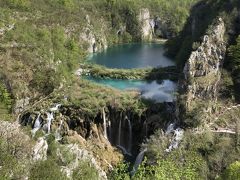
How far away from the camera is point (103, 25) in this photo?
116375 millimetres

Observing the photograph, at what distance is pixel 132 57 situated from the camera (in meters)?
92.2

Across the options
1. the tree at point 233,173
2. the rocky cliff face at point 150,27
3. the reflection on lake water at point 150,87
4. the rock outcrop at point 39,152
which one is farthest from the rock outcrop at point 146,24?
the tree at point 233,173

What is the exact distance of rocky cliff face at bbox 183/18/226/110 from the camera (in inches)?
1965

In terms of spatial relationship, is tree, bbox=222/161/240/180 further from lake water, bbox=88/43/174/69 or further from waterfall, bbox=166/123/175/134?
lake water, bbox=88/43/174/69

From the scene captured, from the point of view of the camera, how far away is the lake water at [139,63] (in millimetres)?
58531

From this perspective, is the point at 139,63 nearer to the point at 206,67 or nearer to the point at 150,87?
the point at 150,87

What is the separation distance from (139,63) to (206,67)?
31.1m

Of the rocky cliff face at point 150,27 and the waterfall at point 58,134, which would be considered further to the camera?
the rocky cliff face at point 150,27

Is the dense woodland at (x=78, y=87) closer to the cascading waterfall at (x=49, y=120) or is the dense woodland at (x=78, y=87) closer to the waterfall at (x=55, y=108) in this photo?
the waterfall at (x=55, y=108)

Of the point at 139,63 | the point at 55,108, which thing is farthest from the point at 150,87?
the point at 139,63

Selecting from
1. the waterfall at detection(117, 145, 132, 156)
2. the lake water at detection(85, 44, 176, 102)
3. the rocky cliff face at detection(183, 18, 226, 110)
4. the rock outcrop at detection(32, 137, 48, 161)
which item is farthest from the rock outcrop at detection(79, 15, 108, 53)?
the rock outcrop at detection(32, 137, 48, 161)

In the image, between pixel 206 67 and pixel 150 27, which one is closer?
pixel 206 67

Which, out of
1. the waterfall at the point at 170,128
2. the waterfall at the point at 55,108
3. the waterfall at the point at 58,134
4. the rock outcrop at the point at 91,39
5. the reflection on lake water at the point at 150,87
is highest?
the rock outcrop at the point at 91,39

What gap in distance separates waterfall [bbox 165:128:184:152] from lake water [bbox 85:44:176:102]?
916cm
